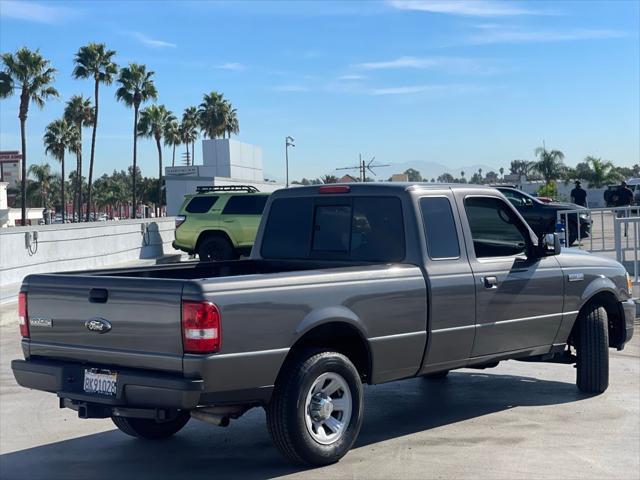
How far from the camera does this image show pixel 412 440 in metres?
6.74

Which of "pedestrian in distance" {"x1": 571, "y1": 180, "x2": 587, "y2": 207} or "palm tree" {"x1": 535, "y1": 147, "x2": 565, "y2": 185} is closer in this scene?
"pedestrian in distance" {"x1": 571, "y1": 180, "x2": 587, "y2": 207}

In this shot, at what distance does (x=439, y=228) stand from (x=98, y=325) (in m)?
2.79

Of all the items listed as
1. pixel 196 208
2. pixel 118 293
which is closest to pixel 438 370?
pixel 118 293

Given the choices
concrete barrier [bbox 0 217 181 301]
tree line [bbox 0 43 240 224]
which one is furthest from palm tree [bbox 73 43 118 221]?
concrete barrier [bbox 0 217 181 301]

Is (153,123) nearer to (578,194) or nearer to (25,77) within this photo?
(25,77)

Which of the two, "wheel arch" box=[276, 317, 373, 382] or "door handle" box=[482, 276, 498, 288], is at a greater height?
"door handle" box=[482, 276, 498, 288]

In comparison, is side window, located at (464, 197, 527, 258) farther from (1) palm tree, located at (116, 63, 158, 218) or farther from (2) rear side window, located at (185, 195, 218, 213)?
(1) palm tree, located at (116, 63, 158, 218)

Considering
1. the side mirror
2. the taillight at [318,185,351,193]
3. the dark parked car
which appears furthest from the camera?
the dark parked car

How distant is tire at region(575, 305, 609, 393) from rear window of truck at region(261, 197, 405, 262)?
237cm

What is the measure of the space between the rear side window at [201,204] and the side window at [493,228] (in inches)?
554

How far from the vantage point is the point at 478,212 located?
24.6ft

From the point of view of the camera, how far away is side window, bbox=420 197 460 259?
A: 6840 mm

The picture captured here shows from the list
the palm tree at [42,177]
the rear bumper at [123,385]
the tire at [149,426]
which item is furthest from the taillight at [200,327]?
the palm tree at [42,177]

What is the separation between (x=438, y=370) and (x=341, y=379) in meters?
1.09
